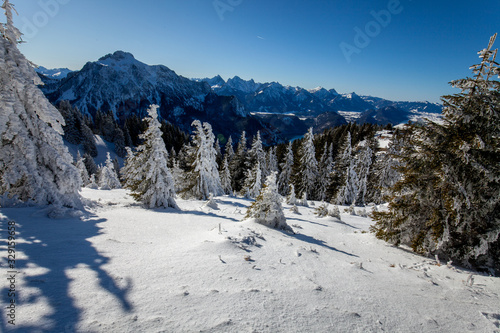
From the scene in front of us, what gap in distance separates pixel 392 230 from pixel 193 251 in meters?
7.41

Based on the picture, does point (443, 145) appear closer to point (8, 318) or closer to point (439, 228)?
point (439, 228)

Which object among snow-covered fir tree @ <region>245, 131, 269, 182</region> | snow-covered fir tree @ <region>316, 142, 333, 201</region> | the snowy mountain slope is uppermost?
the snowy mountain slope

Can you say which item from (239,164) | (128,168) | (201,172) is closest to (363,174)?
(239,164)

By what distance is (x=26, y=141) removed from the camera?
8383 millimetres

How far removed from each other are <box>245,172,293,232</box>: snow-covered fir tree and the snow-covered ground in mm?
1231

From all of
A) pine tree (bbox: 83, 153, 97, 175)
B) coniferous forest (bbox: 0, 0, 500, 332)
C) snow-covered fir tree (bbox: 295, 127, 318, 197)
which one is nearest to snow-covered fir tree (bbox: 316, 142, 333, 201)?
snow-covered fir tree (bbox: 295, 127, 318, 197)

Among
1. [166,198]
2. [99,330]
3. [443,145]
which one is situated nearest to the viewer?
[99,330]

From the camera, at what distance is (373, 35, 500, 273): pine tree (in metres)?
6.58

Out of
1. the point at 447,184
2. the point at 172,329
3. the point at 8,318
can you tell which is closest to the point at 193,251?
the point at 172,329

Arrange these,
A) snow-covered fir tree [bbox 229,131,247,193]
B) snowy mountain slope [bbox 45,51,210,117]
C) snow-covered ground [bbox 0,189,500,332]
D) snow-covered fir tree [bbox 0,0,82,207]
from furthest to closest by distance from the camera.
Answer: snowy mountain slope [bbox 45,51,210,117], snow-covered fir tree [bbox 229,131,247,193], snow-covered fir tree [bbox 0,0,82,207], snow-covered ground [bbox 0,189,500,332]

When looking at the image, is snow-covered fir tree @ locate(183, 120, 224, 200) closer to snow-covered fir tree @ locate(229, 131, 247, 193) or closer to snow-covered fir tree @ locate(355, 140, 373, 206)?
snow-covered fir tree @ locate(229, 131, 247, 193)

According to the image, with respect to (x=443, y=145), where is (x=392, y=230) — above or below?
below

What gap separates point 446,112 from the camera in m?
7.55

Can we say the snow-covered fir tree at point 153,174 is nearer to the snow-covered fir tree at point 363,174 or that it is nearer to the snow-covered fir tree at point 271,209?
the snow-covered fir tree at point 271,209
